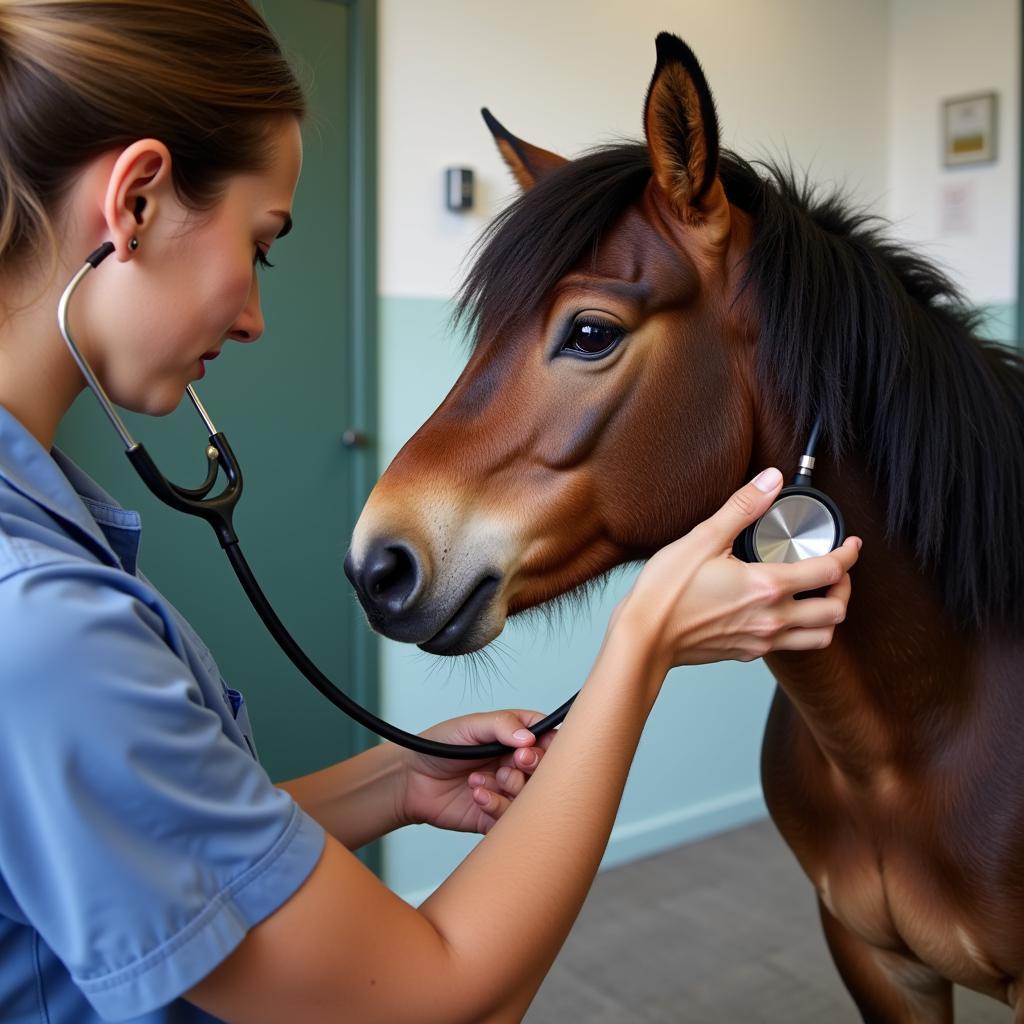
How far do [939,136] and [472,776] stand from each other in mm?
3138

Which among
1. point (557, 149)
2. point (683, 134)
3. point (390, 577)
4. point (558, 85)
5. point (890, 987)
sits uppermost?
point (558, 85)

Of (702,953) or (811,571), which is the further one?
(702,953)

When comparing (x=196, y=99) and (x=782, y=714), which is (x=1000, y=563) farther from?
(x=196, y=99)

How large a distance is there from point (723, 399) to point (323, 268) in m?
1.48

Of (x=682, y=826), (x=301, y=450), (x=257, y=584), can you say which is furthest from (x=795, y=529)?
(x=682, y=826)

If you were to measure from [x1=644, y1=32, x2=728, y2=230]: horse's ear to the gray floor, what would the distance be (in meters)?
1.69

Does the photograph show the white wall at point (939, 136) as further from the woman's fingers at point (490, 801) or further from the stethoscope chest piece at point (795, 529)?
the woman's fingers at point (490, 801)

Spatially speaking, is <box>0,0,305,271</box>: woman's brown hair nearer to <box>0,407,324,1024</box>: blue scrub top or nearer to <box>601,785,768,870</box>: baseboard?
<box>0,407,324,1024</box>: blue scrub top

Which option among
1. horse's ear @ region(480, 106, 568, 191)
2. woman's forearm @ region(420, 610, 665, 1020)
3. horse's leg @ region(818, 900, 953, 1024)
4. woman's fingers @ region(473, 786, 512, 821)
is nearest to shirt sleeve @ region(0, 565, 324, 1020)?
woman's forearm @ region(420, 610, 665, 1020)

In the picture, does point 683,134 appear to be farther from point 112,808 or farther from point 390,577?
point 112,808

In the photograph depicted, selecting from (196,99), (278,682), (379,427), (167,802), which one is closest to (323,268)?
(379,427)

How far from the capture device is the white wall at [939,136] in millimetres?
3156

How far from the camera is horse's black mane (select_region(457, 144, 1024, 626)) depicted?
2.95 ft

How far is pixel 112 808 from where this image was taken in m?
0.50
